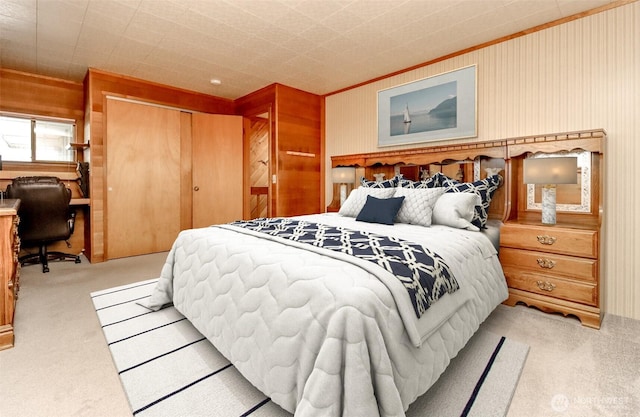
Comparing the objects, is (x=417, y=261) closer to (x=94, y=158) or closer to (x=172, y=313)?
(x=172, y=313)

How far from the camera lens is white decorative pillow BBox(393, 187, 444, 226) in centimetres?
262

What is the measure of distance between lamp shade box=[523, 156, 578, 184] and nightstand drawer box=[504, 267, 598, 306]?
0.76 m

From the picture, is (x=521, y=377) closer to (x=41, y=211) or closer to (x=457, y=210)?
(x=457, y=210)

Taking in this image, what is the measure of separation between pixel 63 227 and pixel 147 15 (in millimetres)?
2693

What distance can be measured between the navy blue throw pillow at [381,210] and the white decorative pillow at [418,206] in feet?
0.22

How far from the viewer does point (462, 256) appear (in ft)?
6.21

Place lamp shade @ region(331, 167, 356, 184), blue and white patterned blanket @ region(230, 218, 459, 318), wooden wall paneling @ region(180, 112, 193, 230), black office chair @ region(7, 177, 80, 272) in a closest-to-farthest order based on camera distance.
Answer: blue and white patterned blanket @ region(230, 218, 459, 318), black office chair @ region(7, 177, 80, 272), lamp shade @ region(331, 167, 356, 184), wooden wall paneling @ region(180, 112, 193, 230)

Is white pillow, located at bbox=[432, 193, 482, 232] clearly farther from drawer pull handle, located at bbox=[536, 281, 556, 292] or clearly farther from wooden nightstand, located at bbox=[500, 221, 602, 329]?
drawer pull handle, located at bbox=[536, 281, 556, 292]

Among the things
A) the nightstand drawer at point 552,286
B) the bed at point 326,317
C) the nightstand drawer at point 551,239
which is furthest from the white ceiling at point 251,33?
the nightstand drawer at point 552,286

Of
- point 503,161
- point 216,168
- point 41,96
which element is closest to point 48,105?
point 41,96

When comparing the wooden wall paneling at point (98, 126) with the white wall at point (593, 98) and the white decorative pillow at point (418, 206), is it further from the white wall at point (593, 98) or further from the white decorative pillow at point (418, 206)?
the white wall at point (593, 98)

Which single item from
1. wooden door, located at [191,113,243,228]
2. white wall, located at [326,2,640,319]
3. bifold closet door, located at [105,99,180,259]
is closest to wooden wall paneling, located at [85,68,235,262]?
bifold closet door, located at [105,99,180,259]

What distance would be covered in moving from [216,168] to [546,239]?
437 cm

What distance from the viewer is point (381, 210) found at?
275 centimetres
